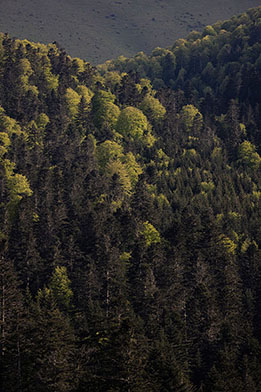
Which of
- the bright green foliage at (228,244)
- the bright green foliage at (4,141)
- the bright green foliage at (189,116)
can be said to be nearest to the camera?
the bright green foliage at (228,244)

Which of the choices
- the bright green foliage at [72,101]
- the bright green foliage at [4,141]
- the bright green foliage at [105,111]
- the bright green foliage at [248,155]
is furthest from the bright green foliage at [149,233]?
the bright green foliage at [72,101]

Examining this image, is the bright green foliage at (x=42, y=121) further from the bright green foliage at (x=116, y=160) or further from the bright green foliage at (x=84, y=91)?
the bright green foliage at (x=84, y=91)

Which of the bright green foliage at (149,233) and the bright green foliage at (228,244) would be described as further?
the bright green foliage at (149,233)

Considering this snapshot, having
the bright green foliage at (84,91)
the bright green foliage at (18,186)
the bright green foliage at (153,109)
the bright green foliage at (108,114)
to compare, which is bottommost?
the bright green foliage at (18,186)

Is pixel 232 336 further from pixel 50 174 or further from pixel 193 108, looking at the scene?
pixel 193 108

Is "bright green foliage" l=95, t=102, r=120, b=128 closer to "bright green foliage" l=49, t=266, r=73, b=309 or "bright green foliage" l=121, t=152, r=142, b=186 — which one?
"bright green foliage" l=121, t=152, r=142, b=186

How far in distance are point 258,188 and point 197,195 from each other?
21489 millimetres

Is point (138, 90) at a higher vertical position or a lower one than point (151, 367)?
higher

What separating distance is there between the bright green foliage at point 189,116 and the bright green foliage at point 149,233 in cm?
7666

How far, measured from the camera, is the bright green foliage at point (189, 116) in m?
184

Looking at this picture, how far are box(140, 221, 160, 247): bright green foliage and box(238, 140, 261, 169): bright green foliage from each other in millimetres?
59693

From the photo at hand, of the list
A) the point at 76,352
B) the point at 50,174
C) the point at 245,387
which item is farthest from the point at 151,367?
the point at 50,174

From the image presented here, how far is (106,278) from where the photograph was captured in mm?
95438

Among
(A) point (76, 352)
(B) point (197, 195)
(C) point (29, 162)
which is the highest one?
(C) point (29, 162)
